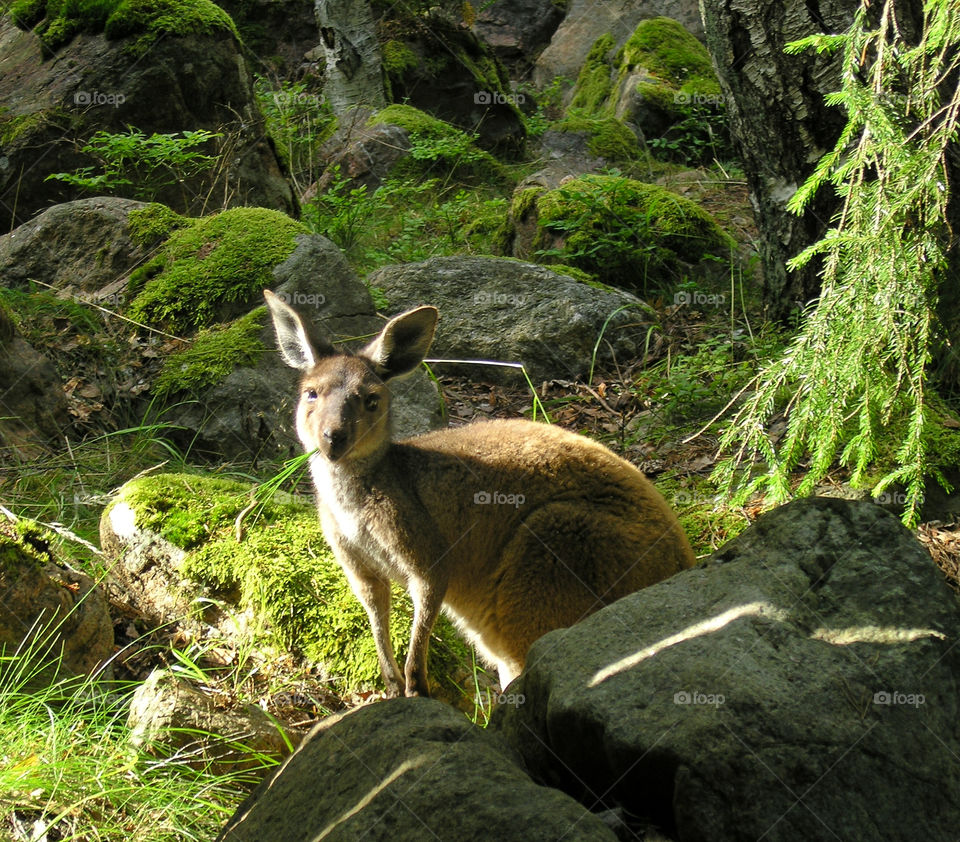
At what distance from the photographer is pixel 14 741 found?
398cm

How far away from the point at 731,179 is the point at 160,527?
30.0 ft

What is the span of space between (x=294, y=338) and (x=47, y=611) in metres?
1.91

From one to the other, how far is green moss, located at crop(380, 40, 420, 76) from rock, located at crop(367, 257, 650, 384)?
8.13 meters

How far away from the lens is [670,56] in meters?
15.0

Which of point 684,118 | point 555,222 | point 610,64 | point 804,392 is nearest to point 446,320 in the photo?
point 555,222

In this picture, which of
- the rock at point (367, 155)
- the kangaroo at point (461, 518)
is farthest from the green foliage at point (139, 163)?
the kangaroo at point (461, 518)

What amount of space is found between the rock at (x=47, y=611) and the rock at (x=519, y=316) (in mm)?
4198

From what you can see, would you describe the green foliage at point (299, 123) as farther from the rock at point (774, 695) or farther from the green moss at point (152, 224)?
the rock at point (774, 695)

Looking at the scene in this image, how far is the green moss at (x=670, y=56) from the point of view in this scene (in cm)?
1445

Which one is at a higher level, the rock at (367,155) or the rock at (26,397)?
the rock at (367,155)

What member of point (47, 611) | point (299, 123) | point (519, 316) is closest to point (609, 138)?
point (299, 123)

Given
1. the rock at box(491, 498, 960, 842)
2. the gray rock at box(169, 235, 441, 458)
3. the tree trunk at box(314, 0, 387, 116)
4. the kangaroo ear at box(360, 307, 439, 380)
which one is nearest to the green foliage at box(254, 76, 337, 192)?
the tree trunk at box(314, 0, 387, 116)

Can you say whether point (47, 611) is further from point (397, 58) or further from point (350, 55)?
point (397, 58)

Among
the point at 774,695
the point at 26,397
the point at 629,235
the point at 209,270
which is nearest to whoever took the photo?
the point at 774,695
